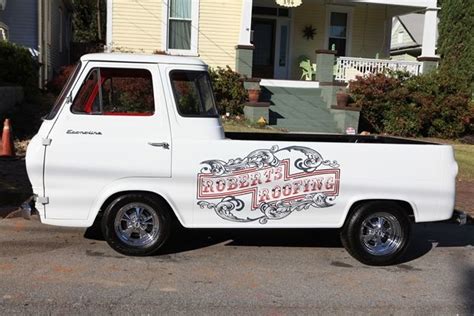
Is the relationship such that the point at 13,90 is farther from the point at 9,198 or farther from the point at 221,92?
the point at 9,198

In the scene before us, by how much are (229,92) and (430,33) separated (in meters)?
7.54

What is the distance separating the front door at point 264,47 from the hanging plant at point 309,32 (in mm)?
1122

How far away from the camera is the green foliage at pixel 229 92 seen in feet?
54.1

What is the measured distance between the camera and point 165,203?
587 cm

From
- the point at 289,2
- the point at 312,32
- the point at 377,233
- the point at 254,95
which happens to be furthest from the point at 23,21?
the point at 377,233

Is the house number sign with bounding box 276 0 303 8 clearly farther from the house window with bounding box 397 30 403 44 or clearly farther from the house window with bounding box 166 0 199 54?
the house window with bounding box 397 30 403 44

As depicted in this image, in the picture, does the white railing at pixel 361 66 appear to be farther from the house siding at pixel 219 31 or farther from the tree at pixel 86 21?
the tree at pixel 86 21

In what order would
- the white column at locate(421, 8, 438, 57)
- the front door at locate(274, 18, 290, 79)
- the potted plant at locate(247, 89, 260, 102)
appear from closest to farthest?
1. the potted plant at locate(247, 89, 260, 102)
2. the white column at locate(421, 8, 438, 57)
3. the front door at locate(274, 18, 290, 79)

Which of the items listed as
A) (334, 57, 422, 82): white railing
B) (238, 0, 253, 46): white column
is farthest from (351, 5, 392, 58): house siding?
(238, 0, 253, 46): white column

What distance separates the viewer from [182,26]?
18.6 m

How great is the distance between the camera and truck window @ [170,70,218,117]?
19.5ft

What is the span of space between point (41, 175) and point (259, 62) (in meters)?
16.4

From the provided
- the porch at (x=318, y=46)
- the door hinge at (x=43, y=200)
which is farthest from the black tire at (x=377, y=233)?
the porch at (x=318, y=46)

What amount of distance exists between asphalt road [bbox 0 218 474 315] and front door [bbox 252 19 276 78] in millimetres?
14501
